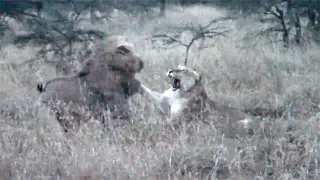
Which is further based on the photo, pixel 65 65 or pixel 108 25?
pixel 108 25

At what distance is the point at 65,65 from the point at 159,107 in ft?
10.7

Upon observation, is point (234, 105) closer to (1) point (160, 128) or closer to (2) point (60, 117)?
(1) point (160, 128)

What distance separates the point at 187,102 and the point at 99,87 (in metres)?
1.07

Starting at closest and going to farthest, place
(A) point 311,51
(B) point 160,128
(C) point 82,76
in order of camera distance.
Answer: (B) point 160,128 < (C) point 82,76 < (A) point 311,51

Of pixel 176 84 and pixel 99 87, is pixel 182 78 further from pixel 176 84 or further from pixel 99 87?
pixel 99 87

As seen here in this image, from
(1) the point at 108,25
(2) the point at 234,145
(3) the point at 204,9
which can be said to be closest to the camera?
(2) the point at 234,145

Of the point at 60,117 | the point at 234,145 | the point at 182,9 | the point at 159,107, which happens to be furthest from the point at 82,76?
the point at 182,9

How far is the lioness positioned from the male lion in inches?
13.0

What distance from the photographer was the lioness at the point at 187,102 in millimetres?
5840

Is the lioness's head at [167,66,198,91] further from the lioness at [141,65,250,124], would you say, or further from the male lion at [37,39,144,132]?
the male lion at [37,39,144,132]

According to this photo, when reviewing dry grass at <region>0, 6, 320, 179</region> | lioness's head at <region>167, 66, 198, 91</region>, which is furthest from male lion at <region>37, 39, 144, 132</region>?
lioness's head at <region>167, 66, 198, 91</region>

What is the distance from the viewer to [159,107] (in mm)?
6004

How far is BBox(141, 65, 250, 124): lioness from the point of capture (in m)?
5.84

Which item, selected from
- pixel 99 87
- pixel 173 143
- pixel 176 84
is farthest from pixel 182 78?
pixel 173 143
